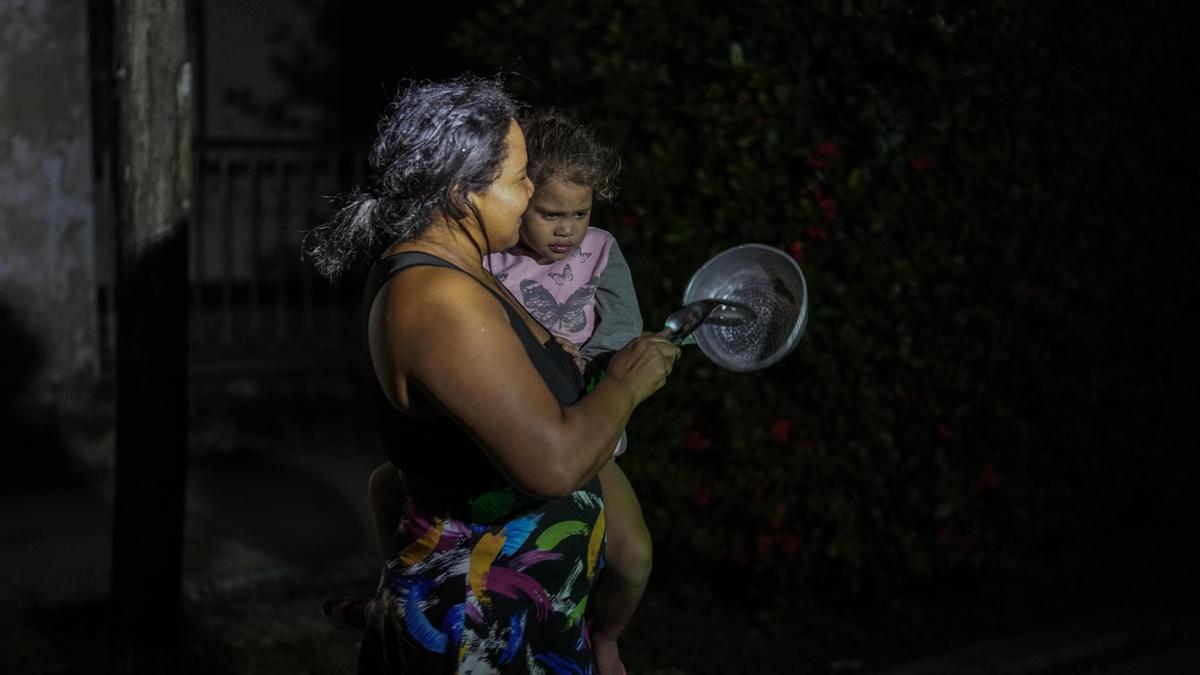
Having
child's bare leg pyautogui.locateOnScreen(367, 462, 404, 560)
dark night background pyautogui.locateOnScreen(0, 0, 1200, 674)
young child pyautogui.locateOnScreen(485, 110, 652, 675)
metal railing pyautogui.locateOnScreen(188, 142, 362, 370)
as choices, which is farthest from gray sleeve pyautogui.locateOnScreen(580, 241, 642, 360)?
metal railing pyautogui.locateOnScreen(188, 142, 362, 370)

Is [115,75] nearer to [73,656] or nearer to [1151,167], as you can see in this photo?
[73,656]

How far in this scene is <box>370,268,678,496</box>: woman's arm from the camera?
6.79 ft

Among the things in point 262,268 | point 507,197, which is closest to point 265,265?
point 262,268

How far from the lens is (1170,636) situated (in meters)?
4.99

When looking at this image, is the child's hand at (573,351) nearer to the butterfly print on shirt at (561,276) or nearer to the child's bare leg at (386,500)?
the butterfly print on shirt at (561,276)

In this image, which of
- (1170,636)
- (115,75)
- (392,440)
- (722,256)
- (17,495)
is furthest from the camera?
(17,495)

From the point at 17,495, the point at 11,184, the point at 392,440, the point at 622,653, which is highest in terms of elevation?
the point at 392,440

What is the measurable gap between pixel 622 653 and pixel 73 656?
1813mm

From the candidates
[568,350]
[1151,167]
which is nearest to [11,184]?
[568,350]

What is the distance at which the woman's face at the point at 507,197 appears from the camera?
2254 millimetres

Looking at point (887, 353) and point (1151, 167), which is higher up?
point (1151, 167)

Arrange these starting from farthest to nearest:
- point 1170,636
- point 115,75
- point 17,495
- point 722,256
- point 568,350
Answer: point 17,495, point 1170,636, point 115,75, point 722,256, point 568,350

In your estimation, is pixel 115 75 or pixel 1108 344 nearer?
pixel 115 75

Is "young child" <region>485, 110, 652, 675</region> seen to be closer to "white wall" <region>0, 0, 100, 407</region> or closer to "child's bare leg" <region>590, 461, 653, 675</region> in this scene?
"child's bare leg" <region>590, 461, 653, 675</region>
